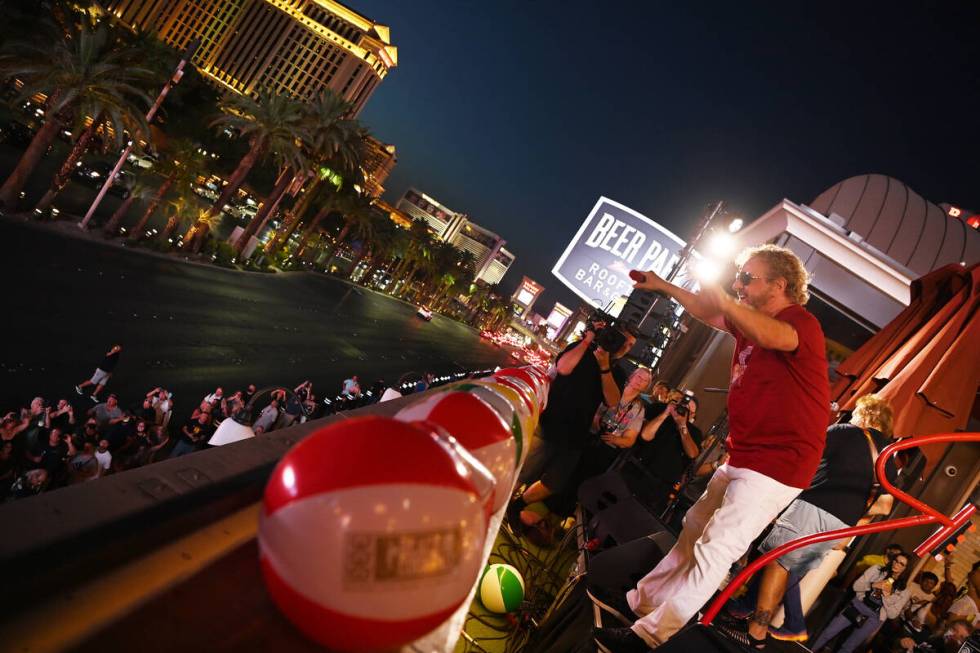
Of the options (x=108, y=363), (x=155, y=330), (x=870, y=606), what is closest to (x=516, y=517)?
(x=870, y=606)

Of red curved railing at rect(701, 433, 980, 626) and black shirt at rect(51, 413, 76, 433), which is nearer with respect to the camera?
red curved railing at rect(701, 433, 980, 626)

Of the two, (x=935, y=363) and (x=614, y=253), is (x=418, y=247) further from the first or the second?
(x=935, y=363)

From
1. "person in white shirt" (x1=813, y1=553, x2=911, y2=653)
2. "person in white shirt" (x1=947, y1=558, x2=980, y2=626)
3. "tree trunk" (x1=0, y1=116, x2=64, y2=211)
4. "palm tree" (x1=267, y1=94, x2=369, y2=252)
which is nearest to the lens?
"person in white shirt" (x1=813, y1=553, x2=911, y2=653)

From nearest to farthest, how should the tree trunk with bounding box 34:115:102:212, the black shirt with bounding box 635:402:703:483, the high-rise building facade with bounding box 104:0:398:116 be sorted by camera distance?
the black shirt with bounding box 635:402:703:483 → the tree trunk with bounding box 34:115:102:212 → the high-rise building facade with bounding box 104:0:398:116

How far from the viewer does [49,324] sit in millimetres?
17125

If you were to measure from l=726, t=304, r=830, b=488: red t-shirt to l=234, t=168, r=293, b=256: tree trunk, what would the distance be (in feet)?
138

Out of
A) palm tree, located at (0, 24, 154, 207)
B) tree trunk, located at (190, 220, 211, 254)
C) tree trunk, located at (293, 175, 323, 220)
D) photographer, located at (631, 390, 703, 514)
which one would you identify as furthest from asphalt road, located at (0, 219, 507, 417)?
photographer, located at (631, 390, 703, 514)

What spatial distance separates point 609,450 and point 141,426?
1110 centimetres

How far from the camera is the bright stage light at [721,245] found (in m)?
12.0

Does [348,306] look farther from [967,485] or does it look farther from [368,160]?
[967,485]

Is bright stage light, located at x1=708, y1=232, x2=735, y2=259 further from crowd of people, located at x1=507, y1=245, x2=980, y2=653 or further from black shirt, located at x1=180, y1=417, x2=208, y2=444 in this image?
black shirt, located at x1=180, y1=417, x2=208, y2=444

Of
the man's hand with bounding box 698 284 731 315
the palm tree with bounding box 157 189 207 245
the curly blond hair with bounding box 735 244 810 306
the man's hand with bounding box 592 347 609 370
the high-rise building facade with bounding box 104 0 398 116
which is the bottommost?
the palm tree with bounding box 157 189 207 245

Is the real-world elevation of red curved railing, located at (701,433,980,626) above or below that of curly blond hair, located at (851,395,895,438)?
below

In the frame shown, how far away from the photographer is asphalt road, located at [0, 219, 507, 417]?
15898 millimetres
